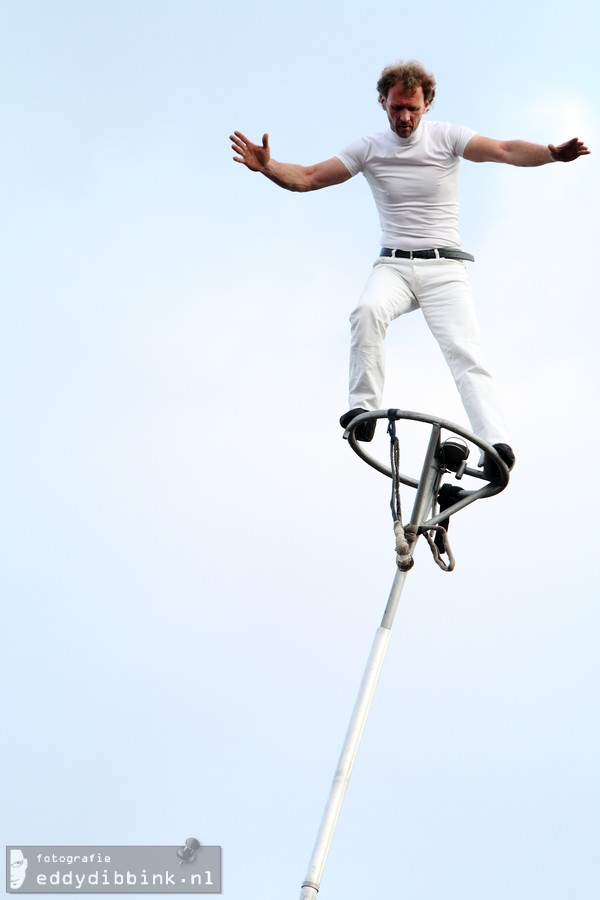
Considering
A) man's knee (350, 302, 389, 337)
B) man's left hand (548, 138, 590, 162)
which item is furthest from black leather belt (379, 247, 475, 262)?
man's left hand (548, 138, 590, 162)

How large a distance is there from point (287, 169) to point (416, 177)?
3.45 ft

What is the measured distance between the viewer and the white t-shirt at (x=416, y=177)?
11.5 meters

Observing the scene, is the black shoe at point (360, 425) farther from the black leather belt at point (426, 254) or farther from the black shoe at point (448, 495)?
the black leather belt at point (426, 254)

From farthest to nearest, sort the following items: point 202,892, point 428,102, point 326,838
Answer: point 202,892
point 428,102
point 326,838

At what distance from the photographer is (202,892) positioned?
1546cm

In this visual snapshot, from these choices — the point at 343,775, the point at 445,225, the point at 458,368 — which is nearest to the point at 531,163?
the point at 445,225

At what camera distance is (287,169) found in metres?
11.5

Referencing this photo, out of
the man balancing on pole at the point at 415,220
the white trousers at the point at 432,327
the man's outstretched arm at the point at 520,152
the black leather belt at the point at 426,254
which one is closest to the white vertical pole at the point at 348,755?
the white trousers at the point at 432,327

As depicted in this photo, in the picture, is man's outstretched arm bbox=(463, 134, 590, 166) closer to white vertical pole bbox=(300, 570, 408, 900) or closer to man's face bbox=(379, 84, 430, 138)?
man's face bbox=(379, 84, 430, 138)

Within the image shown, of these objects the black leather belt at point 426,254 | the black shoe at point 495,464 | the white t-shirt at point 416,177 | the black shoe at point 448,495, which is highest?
the white t-shirt at point 416,177

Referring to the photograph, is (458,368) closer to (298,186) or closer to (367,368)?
(367,368)

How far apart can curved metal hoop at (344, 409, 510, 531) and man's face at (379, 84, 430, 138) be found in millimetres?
2388

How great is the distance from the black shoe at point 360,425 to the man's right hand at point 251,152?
2.08 m

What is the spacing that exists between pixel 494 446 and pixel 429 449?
565 millimetres
